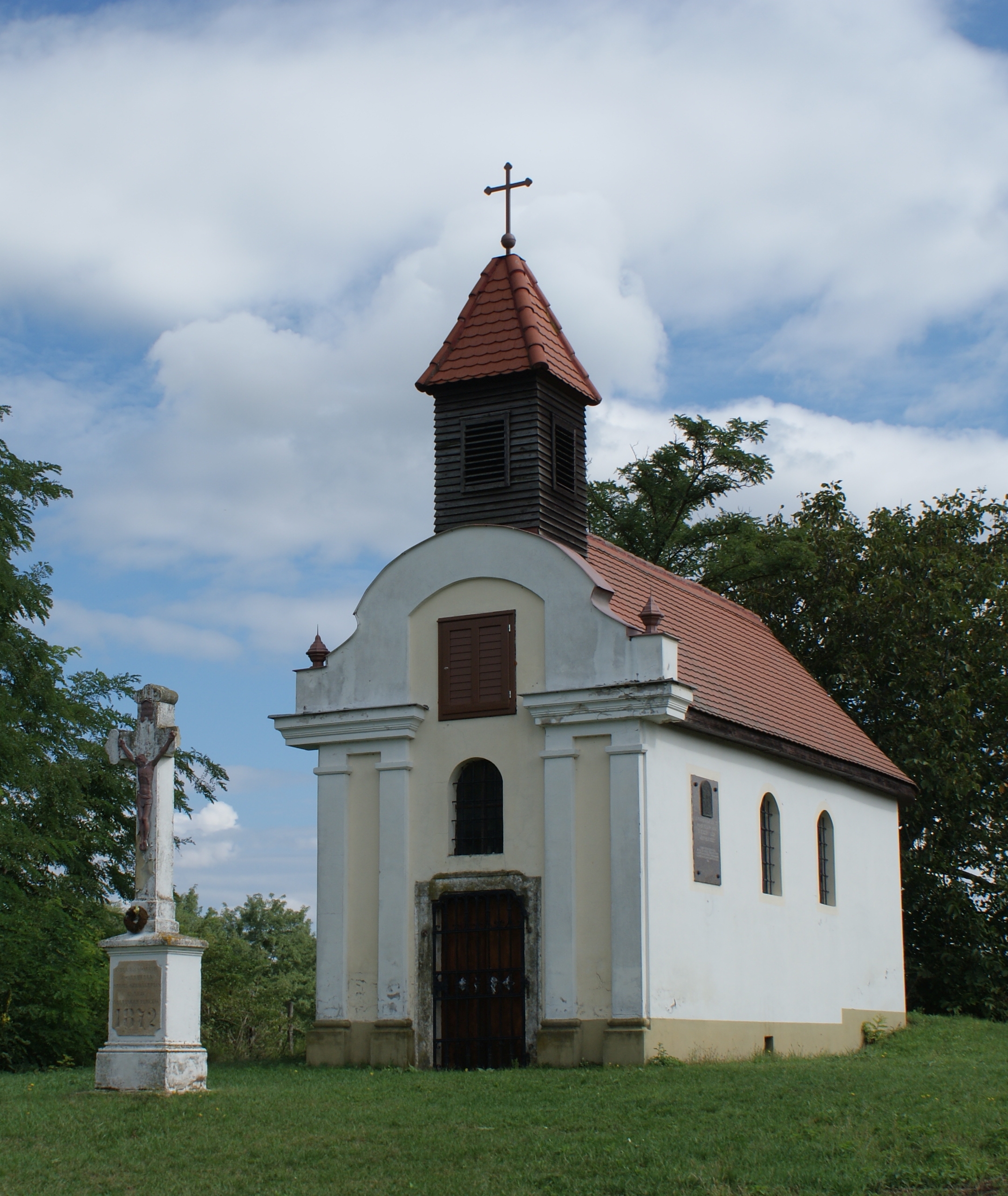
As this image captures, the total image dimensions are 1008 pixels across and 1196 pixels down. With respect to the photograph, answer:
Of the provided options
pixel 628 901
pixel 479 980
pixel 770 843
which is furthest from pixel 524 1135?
pixel 770 843

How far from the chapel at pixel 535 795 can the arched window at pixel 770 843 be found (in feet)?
0.17

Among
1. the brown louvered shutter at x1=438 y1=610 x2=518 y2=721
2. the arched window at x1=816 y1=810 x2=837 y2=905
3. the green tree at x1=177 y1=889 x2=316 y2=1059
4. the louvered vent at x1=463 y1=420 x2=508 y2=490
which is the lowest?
the green tree at x1=177 y1=889 x2=316 y2=1059

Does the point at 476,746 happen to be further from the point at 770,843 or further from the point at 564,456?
the point at 770,843

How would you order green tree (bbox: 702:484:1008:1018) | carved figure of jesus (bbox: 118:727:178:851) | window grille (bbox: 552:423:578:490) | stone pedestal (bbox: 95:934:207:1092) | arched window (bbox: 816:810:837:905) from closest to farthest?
stone pedestal (bbox: 95:934:207:1092) → carved figure of jesus (bbox: 118:727:178:851) → window grille (bbox: 552:423:578:490) → arched window (bbox: 816:810:837:905) → green tree (bbox: 702:484:1008:1018)

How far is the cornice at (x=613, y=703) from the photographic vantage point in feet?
60.1

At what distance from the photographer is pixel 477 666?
786 inches

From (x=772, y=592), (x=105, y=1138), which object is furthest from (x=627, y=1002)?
(x=772, y=592)

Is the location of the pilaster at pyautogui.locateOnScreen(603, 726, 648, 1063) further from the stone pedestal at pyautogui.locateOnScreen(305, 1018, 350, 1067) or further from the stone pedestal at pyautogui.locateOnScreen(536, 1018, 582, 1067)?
the stone pedestal at pyautogui.locateOnScreen(305, 1018, 350, 1067)

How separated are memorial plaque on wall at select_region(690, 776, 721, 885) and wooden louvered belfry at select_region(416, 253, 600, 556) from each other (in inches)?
157

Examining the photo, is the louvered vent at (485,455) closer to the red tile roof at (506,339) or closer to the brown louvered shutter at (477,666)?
the red tile roof at (506,339)

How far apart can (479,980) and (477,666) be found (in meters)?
4.11

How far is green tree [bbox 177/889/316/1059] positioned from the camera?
44.4 metres

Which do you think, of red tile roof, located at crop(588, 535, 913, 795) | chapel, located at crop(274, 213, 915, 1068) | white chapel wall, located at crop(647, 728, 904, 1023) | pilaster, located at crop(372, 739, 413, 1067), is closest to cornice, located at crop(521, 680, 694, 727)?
chapel, located at crop(274, 213, 915, 1068)

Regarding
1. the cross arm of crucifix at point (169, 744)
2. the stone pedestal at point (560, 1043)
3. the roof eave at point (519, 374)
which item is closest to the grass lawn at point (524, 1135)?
the stone pedestal at point (560, 1043)
